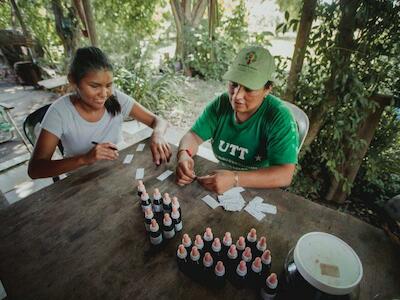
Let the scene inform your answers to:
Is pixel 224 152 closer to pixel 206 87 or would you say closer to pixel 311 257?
pixel 311 257

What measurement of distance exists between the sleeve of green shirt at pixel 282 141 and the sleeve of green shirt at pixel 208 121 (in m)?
0.56

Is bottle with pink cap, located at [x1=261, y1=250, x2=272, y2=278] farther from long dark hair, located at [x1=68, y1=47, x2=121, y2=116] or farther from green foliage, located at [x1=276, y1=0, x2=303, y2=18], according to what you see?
green foliage, located at [x1=276, y1=0, x2=303, y2=18]

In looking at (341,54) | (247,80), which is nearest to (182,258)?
(247,80)

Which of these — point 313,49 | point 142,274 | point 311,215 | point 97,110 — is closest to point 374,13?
point 313,49

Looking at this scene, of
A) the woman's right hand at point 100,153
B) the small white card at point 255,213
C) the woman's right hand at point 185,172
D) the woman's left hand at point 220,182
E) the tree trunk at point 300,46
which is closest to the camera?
the small white card at point 255,213

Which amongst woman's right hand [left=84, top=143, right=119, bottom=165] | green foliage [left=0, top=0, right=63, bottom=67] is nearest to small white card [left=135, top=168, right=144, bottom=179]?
woman's right hand [left=84, top=143, right=119, bottom=165]

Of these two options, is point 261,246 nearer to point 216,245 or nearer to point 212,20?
point 216,245

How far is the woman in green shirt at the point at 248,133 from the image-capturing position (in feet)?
5.42

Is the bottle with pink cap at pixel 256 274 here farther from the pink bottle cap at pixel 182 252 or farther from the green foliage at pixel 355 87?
the green foliage at pixel 355 87

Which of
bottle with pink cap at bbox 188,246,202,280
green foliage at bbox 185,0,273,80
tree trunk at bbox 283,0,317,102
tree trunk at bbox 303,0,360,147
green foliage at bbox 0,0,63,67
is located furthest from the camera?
green foliage at bbox 185,0,273,80

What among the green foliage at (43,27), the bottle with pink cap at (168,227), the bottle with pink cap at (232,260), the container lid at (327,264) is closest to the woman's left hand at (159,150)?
the bottle with pink cap at (168,227)

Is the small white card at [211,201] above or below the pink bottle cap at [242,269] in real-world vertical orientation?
below

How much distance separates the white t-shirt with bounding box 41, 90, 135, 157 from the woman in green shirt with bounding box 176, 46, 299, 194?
777 millimetres

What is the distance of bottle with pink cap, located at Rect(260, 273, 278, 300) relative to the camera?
3.26ft
